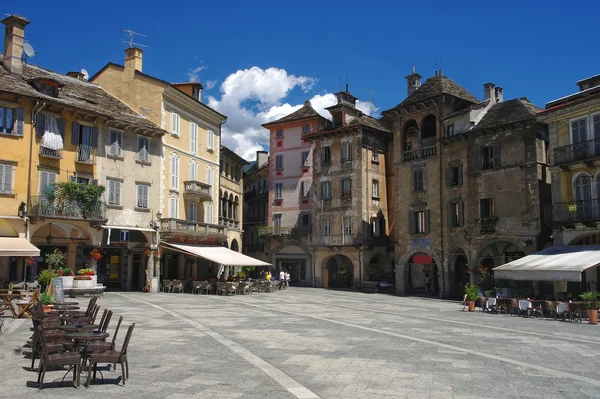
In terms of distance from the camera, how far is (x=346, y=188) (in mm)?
46031

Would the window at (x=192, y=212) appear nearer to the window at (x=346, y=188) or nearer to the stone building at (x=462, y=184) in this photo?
the window at (x=346, y=188)

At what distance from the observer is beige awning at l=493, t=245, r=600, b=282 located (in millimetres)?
23500

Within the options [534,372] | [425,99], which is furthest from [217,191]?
[534,372]

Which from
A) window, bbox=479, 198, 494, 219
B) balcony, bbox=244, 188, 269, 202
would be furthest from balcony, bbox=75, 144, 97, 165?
balcony, bbox=244, 188, 269, 202

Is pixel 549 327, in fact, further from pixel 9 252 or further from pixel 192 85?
pixel 192 85

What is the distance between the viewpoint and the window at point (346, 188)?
45656 millimetres

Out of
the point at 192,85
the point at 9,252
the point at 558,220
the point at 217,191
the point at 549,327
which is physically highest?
the point at 192,85

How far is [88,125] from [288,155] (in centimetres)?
2301

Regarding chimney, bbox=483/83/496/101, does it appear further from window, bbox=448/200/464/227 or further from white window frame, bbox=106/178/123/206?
white window frame, bbox=106/178/123/206

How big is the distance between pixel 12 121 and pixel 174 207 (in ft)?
40.4

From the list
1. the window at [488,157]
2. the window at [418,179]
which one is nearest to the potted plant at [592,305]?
the window at [488,157]

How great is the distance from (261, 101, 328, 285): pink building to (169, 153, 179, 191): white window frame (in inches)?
556

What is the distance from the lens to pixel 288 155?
173ft

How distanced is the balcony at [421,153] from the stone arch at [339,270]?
11298 mm
